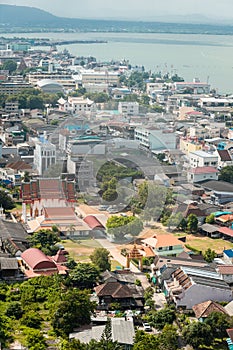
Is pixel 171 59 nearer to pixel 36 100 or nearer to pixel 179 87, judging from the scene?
pixel 179 87

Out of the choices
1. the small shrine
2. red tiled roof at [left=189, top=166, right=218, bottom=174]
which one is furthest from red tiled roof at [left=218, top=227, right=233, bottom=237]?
red tiled roof at [left=189, top=166, right=218, bottom=174]

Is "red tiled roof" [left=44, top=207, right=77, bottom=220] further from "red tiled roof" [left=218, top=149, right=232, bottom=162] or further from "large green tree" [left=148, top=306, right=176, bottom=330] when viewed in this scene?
"red tiled roof" [left=218, top=149, right=232, bottom=162]

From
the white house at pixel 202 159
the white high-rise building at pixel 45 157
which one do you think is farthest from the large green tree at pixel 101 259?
the white house at pixel 202 159

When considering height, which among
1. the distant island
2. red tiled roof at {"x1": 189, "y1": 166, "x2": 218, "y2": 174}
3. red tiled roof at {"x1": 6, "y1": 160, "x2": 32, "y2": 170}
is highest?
red tiled roof at {"x1": 189, "y1": 166, "x2": 218, "y2": 174}

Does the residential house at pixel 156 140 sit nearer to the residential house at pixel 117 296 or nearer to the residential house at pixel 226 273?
the residential house at pixel 226 273

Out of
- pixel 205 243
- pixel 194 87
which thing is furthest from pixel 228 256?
pixel 194 87
